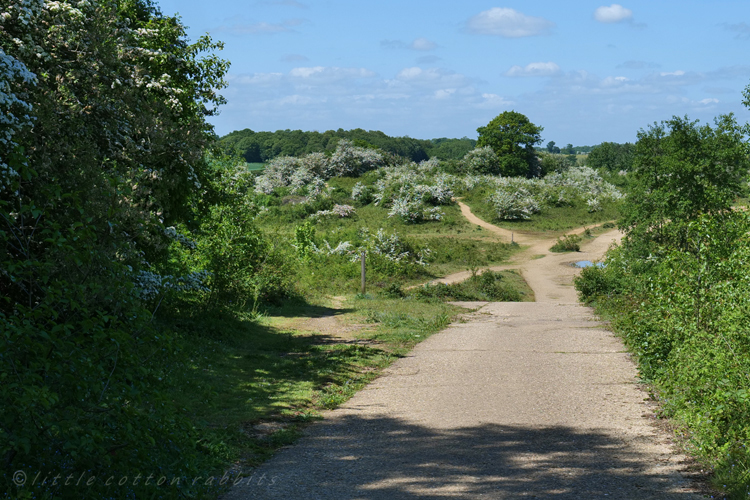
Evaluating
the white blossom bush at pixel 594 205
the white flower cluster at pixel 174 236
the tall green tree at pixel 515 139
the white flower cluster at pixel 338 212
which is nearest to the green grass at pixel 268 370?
the white flower cluster at pixel 174 236

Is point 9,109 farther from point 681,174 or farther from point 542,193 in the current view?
point 542,193

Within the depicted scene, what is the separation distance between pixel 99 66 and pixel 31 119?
1.97 meters

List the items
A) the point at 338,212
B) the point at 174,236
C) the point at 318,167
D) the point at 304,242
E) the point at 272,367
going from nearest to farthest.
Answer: the point at 174,236 → the point at 272,367 → the point at 304,242 → the point at 338,212 → the point at 318,167

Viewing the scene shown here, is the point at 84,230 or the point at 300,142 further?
the point at 300,142

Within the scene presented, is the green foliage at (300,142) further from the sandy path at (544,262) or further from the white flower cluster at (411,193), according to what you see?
the sandy path at (544,262)

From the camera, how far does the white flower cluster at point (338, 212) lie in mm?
44188

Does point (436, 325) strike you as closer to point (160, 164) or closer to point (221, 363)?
point (221, 363)

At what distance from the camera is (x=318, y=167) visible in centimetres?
5759

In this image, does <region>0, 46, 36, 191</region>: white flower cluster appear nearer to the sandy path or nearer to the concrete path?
the concrete path

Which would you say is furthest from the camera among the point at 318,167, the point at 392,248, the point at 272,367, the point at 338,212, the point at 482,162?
the point at 482,162

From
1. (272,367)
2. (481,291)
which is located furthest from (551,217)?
(272,367)

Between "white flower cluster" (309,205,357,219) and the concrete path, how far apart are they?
32.5 metres

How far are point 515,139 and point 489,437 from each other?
71040mm

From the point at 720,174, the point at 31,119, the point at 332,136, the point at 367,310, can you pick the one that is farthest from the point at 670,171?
the point at 332,136
